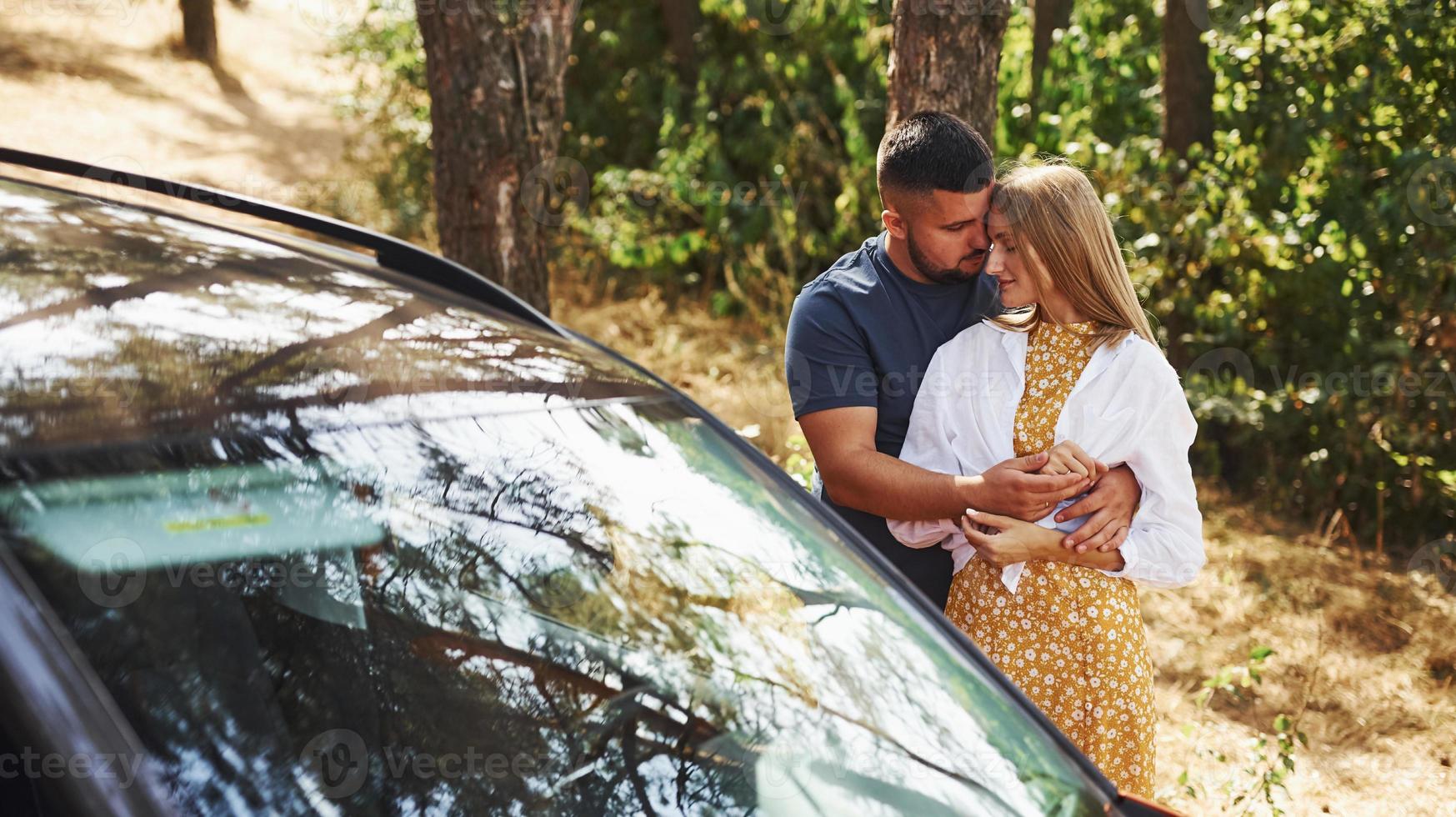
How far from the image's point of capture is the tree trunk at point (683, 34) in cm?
885

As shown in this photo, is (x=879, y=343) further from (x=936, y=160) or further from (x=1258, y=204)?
(x=1258, y=204)

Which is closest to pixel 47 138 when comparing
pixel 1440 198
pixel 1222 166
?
pixel 1222 166

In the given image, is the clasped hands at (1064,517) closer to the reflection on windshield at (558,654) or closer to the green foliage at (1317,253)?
the reflection on windshield at (558,654)

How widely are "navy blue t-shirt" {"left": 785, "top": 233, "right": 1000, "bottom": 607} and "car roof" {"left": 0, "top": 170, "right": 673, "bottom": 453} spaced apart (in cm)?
51

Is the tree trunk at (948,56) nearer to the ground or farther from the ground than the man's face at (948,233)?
farther from the ground

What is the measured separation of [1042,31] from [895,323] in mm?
5484

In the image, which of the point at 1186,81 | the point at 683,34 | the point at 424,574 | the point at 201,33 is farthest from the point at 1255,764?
the point at 201,33

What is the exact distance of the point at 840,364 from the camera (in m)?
2.53

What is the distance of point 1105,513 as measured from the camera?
232cm

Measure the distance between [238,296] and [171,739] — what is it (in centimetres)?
83

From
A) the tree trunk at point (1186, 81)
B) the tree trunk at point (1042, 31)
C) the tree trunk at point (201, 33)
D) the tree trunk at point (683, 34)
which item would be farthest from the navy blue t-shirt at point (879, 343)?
the tree trunk at point (201, 33)

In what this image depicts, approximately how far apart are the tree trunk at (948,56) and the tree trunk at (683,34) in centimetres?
504

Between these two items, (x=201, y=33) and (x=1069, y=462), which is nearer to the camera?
(x=1069, y=462)

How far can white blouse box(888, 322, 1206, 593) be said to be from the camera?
7.59 ft
